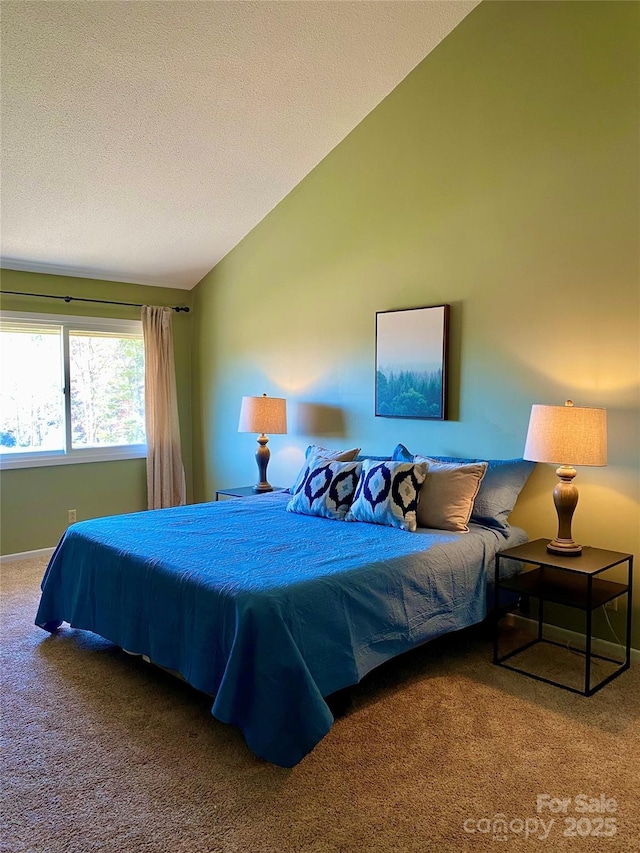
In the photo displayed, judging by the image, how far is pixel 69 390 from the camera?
5.14 metres

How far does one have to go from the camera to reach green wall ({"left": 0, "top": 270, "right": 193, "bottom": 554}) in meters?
4.82

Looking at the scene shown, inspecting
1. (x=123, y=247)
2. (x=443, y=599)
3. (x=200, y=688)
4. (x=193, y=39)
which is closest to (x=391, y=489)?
(x=443, y=599)

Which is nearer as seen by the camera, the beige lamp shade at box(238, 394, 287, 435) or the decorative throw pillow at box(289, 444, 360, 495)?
the decorative throw pillow at box(289, 444, 360, 495)

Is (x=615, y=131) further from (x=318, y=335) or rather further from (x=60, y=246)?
(x=60, y=246)

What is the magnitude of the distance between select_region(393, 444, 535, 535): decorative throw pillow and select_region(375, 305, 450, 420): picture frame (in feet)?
1.98

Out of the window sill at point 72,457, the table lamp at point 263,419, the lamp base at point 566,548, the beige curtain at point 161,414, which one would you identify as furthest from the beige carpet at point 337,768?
the beige curtain at point 161,414

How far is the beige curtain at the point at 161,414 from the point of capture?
5.52m

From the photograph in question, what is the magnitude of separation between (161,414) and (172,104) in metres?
2.72

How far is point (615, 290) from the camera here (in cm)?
305

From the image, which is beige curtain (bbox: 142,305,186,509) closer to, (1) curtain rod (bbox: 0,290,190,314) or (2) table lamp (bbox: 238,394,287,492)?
(1) curtain rod (bbox: 0,290,190,314)

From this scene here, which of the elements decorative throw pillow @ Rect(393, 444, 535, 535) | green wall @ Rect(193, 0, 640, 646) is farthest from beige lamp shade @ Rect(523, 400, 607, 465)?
decorative throw pillow @ Rect(393, 444, 535, 535)

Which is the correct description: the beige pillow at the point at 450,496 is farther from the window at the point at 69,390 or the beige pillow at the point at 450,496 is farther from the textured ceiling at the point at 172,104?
the window at the point at 69,390

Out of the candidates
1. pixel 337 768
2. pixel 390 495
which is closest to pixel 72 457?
pixel 390 495

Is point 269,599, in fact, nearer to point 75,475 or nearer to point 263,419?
point 263,419
